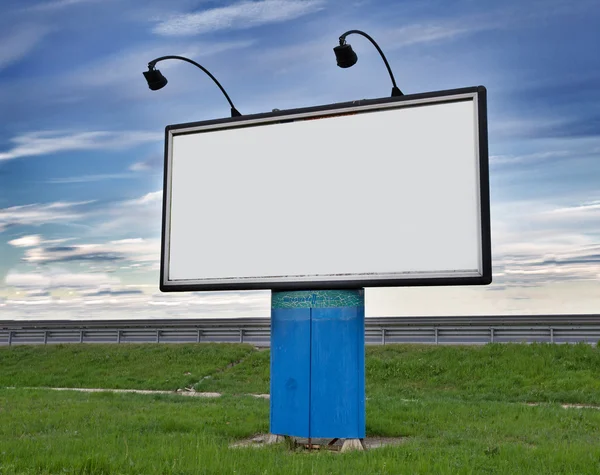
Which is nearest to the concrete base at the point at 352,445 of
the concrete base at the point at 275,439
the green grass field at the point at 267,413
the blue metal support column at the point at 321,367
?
the blue metal support column at the point at 321,367

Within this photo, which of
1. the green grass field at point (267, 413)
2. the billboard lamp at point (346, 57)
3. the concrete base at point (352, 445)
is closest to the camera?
the green grass field at point (267, 413)

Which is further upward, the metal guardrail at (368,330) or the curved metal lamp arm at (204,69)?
the curved metal lamp arm at (204,69)

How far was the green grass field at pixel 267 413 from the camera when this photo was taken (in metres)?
8.71

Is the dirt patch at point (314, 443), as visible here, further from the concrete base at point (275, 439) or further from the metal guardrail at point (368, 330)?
the metal guardrail at point (368, 330)

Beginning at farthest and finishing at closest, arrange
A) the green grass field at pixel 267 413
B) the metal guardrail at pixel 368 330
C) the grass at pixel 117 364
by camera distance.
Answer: the metal guardrail at pixel 368 330, the grass at pixel 117 364, the green grass field at pixel 267 413

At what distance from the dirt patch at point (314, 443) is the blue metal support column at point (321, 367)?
23cm

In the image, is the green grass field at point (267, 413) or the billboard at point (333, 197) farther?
the billboard at point (333, 197)

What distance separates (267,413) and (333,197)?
5.07m

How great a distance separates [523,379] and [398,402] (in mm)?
5474

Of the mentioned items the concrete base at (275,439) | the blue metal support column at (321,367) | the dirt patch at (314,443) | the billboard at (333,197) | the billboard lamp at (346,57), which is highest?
the billboard lamp at (346,57)

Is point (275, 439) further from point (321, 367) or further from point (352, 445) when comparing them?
point (321, 367)

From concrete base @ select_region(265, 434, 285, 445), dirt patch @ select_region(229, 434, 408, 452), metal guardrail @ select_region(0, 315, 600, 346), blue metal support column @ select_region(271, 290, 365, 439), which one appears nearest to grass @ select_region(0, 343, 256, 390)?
metal guardrail @ select_region(0, 315, 600, 346)

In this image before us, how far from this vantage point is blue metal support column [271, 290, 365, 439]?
34.6 ft

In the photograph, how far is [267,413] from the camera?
1381 cm
